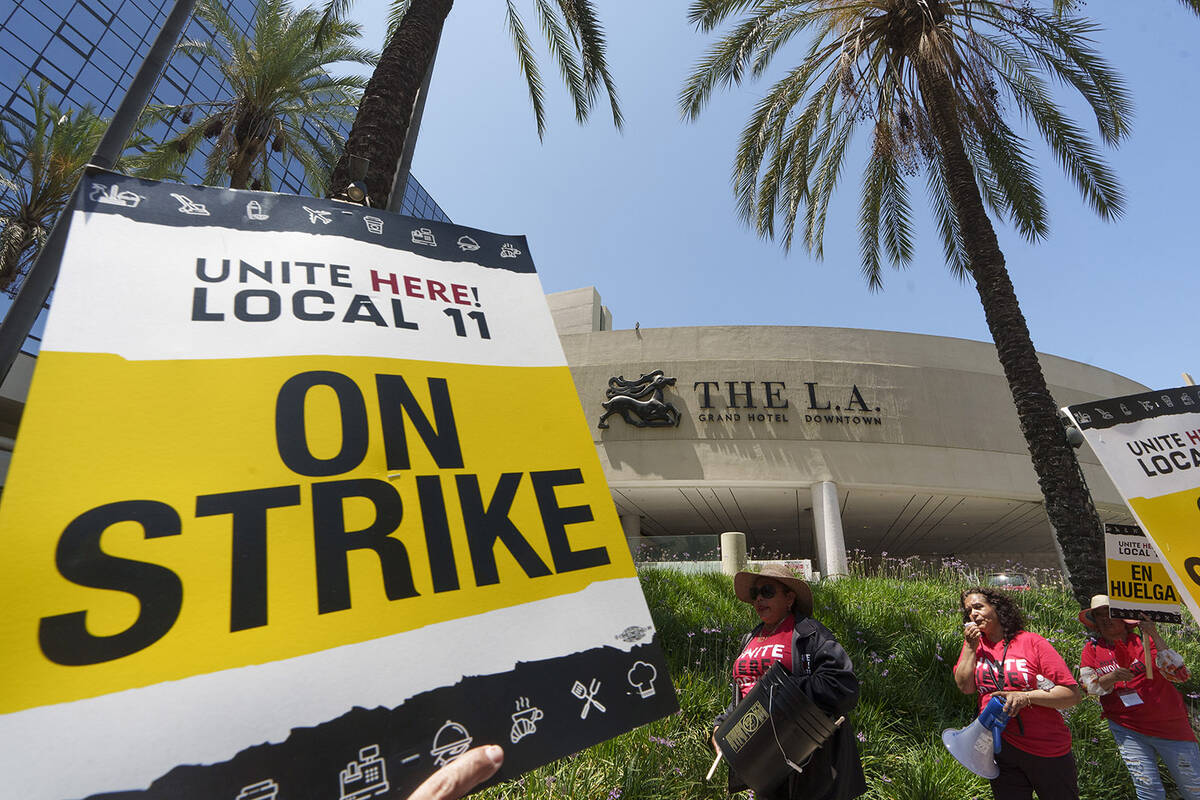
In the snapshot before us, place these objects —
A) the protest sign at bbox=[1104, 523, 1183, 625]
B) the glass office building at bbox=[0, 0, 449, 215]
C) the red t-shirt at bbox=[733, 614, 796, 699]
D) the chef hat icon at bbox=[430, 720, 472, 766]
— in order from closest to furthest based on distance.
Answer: the chef hat icon at bbox=[430, 720, 472, 766], the red t-shirt at bbox=[733, 614, 796, 699], the protest sign at bbox=[1104, 523, 1183, 625], the glass office building at bbox=[0, 0, 449, 215]

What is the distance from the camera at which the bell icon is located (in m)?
3.16

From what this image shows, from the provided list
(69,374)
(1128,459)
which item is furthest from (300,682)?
(1128,459)

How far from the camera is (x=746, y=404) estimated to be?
17.1m

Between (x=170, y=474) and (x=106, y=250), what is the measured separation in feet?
1.71

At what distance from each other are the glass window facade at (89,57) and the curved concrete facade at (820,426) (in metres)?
13.9

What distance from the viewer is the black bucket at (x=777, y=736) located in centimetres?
254

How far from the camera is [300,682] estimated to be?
960 millimetres

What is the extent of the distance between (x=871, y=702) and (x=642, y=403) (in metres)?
12.4

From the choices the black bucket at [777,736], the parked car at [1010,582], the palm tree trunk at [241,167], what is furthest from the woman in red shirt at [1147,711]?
the palm tree trunk at [241,167]

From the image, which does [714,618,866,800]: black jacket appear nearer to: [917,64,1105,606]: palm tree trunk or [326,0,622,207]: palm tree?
[326,0,622,207]: palm tree

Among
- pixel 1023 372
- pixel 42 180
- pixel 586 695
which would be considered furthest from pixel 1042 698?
pixel 42 180

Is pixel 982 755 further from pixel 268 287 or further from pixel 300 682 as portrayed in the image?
pixel 268 287

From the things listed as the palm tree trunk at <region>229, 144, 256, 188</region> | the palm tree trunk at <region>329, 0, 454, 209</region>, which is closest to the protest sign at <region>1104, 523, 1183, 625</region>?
the palm tree trunk at <region>329, 0, 454, 209</region>

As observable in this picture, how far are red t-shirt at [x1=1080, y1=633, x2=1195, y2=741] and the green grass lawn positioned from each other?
40.4 inches
